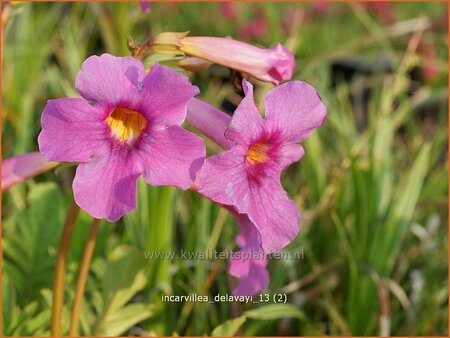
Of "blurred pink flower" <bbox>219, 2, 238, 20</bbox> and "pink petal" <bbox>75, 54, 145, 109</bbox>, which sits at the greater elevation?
"blurred pink flower" <bbox>219, 2, 238, 20</bbox>

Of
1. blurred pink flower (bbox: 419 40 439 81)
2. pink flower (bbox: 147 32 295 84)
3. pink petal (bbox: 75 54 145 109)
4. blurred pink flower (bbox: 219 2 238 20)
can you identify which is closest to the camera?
pink petal (bbox: 75 54 145 109)

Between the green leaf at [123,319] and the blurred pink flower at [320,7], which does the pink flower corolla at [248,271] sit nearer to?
the green leaf at [123,319]

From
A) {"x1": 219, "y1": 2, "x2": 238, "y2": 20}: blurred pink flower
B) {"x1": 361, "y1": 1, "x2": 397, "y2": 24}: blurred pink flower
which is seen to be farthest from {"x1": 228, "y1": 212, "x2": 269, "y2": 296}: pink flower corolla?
{"x1": 361, "y1": 1, "x2": 397, "y2": 24}: blurred pink flower

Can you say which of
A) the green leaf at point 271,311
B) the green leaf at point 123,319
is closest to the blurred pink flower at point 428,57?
the green leaf at point 271,311

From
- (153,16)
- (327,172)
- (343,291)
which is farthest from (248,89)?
(153,16)

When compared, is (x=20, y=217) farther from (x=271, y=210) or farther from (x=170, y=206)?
(x=271, y=210)

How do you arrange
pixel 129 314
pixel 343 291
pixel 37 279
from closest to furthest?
1. pixel 129 314
2. pixel 37 279
3. pixel 343 291

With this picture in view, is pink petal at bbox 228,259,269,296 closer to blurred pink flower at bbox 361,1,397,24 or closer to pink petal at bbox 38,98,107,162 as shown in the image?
pink petal at bbox 38,98,107,162
